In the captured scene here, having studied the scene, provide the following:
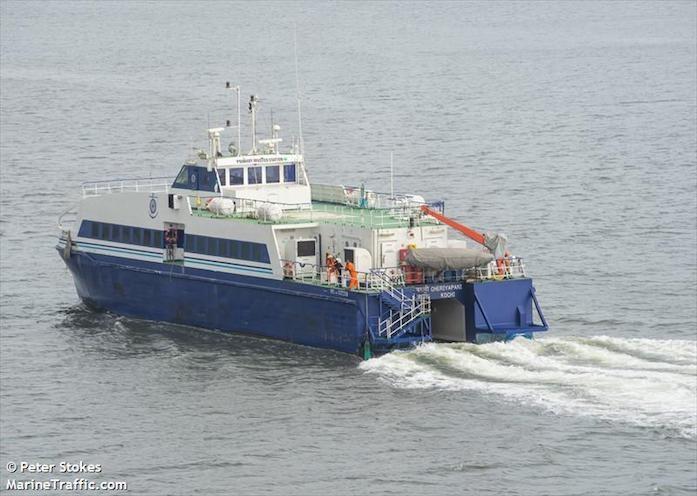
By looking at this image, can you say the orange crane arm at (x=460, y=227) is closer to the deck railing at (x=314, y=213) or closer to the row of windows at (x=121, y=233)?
the deck railing at (x=314, y=213)

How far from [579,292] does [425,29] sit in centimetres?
11191

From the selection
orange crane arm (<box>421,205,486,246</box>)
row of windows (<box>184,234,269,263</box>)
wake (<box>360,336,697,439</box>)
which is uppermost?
orange crane arm (<box>421,205,486,246</box>)

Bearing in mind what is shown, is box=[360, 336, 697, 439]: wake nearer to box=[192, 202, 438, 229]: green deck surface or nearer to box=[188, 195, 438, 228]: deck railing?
box=[192, 202, 438, 229]: green deck surface

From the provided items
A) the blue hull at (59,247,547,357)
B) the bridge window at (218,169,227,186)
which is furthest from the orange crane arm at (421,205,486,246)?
the bridge window at (218,169,227,186)

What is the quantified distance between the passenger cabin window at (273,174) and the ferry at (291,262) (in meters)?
0.03

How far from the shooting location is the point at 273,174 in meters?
61.6

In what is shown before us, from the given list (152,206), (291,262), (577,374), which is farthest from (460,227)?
(152,206)

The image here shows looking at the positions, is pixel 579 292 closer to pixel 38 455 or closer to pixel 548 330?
pixel 548 330

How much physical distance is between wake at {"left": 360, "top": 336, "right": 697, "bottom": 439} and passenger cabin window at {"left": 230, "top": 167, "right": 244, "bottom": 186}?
10.2 metres

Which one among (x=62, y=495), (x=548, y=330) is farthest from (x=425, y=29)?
(x=62, y=495)

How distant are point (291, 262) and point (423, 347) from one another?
5.08m

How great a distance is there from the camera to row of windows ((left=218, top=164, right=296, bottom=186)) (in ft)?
201

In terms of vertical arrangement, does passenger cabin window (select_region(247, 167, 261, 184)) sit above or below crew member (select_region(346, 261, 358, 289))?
above

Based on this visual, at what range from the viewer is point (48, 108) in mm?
112188
